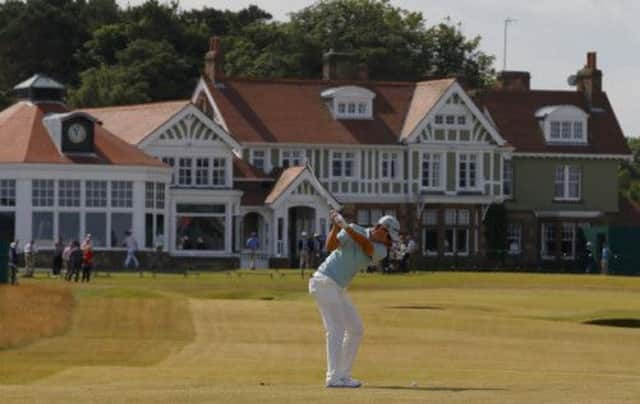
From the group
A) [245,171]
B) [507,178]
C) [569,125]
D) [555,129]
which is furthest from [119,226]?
[569,125]

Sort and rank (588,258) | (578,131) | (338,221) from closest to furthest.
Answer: (338,221) < (588,258) < (578,131)

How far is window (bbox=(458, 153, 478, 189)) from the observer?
303ft

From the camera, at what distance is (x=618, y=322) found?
44219mm

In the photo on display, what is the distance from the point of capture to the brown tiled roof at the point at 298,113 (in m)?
89.3

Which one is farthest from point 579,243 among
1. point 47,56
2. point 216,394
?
point 216,394

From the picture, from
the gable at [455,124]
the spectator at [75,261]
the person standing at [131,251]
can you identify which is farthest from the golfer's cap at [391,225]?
the gable at [455,124]

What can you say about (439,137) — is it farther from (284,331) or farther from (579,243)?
(284,331)

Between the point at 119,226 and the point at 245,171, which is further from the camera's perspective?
the point at 245,171

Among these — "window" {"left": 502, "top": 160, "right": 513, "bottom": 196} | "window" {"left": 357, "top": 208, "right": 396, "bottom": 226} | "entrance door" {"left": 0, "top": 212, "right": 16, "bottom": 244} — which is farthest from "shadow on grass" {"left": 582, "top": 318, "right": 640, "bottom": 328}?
"window" {"left": 502, "top": 160, "right": 513, "bottom": 196}

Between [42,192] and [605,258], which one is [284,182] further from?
[605,258]

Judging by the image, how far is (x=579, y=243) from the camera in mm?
95125

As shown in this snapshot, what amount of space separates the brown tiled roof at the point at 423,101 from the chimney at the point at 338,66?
476cm

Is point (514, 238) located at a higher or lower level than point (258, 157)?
lower

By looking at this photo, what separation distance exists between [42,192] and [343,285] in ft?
182
